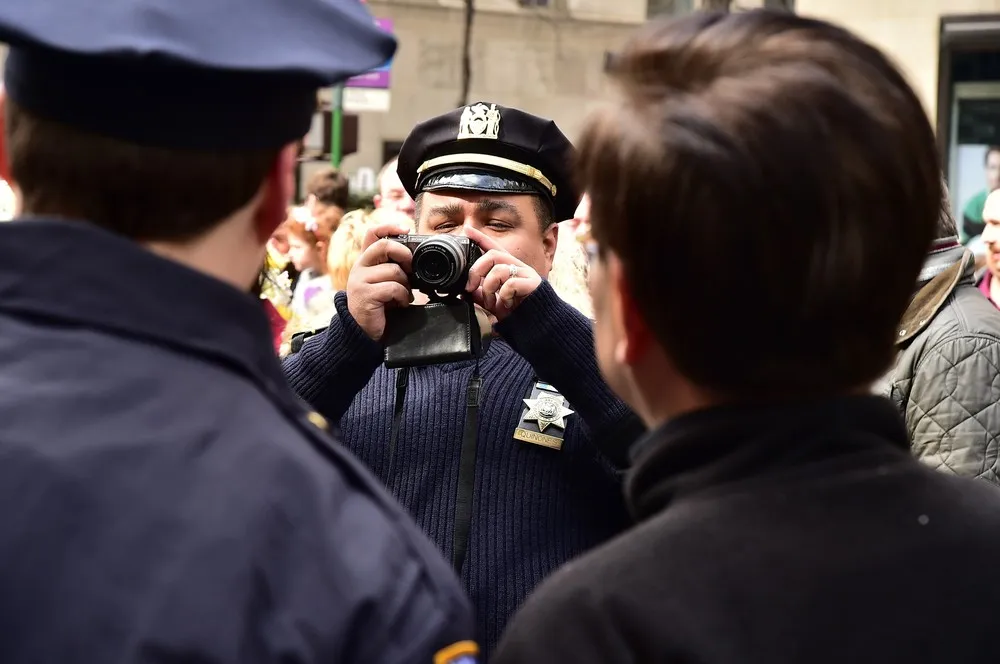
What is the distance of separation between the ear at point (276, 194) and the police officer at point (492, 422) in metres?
1.24

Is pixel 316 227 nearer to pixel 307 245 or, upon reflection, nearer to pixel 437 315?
pixel 307 245

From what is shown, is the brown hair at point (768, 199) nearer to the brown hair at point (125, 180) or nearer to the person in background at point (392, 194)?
the brown hair at point (125, 180)

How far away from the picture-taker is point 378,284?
8.96 feet

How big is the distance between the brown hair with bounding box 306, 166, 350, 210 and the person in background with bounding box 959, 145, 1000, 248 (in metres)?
3.90

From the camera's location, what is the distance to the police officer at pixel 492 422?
2.56m

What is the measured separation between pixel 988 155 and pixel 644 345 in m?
12.4

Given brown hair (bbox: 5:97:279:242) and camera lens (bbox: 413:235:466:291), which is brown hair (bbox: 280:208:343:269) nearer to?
camera lens (bbox: 413:235:466:291)

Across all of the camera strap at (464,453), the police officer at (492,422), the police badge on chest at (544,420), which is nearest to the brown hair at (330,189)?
the police officer at (492,422)

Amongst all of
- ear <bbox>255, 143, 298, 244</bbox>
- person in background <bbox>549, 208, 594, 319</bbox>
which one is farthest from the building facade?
ear <bbox>255, 143, 298, 244</bbox>

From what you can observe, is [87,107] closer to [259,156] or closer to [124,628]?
[259,156]

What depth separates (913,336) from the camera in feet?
12.6

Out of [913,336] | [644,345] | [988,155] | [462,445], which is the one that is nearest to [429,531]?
[462,445]

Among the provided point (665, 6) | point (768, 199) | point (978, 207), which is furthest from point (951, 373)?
point (665, 6)

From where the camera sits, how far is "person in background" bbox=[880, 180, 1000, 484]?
3.66 m
